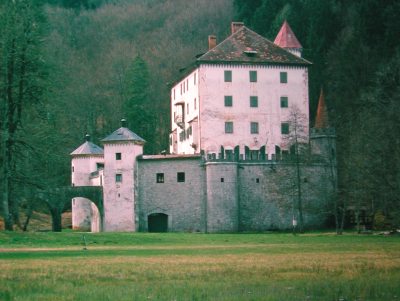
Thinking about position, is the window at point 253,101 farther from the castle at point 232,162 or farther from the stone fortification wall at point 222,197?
the stone fortification wall at point 222,197

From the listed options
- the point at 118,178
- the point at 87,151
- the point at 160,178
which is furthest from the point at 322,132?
the point at 87,151

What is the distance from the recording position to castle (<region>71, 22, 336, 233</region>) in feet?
212

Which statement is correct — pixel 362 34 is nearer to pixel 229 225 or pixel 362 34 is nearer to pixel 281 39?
pixel 281 39

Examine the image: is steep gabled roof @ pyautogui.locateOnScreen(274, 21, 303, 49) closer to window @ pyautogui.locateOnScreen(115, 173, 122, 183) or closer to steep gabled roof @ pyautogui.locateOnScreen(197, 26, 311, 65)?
steep gabled roof @ pyautogui.locateOnScreen(197, 26, 311, 65)

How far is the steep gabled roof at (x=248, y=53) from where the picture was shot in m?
71.1

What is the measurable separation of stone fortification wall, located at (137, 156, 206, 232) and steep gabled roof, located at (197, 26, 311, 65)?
9.43 m

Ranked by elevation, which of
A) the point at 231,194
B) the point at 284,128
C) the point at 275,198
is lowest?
the point at 275,198

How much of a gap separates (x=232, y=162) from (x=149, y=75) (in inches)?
1552

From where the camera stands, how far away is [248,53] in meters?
71.8

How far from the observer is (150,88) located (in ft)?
331

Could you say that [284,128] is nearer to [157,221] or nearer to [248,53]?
[248,53]

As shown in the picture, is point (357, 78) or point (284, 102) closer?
point (284, 102)

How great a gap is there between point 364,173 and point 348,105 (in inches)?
1078

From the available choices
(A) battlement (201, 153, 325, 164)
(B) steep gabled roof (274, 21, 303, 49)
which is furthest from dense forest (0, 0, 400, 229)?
(B) steep gabled roof (274, 21, 303, 49)
